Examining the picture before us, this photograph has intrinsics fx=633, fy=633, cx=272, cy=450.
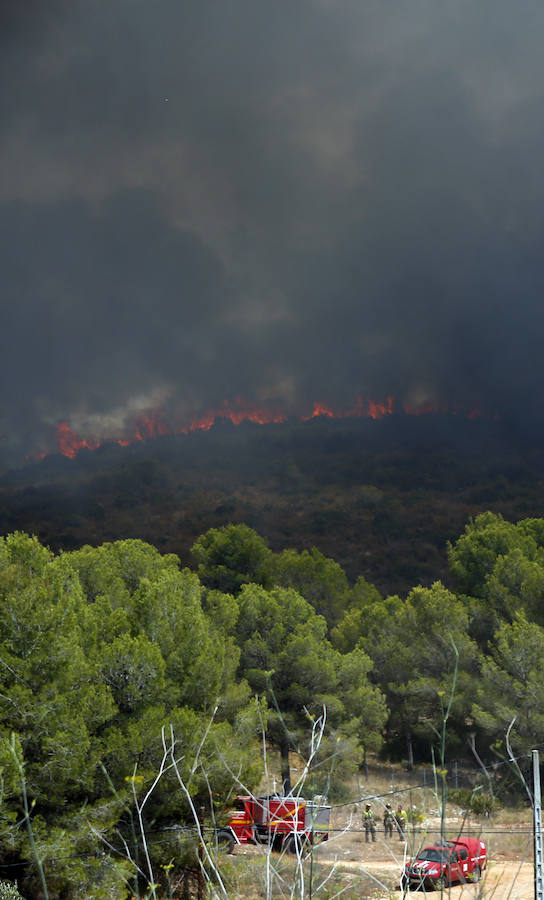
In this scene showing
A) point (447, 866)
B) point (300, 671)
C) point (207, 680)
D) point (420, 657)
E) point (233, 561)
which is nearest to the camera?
point (447, 866)

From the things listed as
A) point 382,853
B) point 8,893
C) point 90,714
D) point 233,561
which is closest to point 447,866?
point 8,893

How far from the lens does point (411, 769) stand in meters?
35.2

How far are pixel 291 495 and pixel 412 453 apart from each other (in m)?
49.3

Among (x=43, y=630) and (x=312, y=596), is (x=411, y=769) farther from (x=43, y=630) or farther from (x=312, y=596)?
(x=43, y=630)

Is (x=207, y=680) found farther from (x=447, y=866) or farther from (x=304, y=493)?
(x=304, y=493)

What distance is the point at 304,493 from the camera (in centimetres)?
14300

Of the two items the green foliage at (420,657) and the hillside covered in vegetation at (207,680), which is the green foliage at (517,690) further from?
the green foliage at (420,657)

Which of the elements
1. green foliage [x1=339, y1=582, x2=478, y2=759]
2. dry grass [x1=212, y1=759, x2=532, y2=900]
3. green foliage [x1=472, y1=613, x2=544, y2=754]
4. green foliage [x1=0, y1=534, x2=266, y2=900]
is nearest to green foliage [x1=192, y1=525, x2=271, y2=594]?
green foliage [x1=339, y1=582, x2=478, y2=759]

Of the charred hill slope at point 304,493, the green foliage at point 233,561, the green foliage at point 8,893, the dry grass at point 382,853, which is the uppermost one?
the charred hill slope at point 304,493

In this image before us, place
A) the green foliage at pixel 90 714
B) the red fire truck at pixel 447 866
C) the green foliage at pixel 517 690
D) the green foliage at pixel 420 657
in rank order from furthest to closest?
the green foliage at pixel 420 657, the green foliage at pixel 517 690, the green foliage at pixel 90 714, the red fire truck at pixel 447 866

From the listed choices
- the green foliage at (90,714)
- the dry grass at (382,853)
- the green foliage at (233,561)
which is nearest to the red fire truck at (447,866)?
the green foliage at (90,714)

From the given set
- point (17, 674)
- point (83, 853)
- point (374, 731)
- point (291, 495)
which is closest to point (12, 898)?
point (83, 853)

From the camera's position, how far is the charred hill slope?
335 ft

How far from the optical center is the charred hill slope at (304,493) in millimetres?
102125
